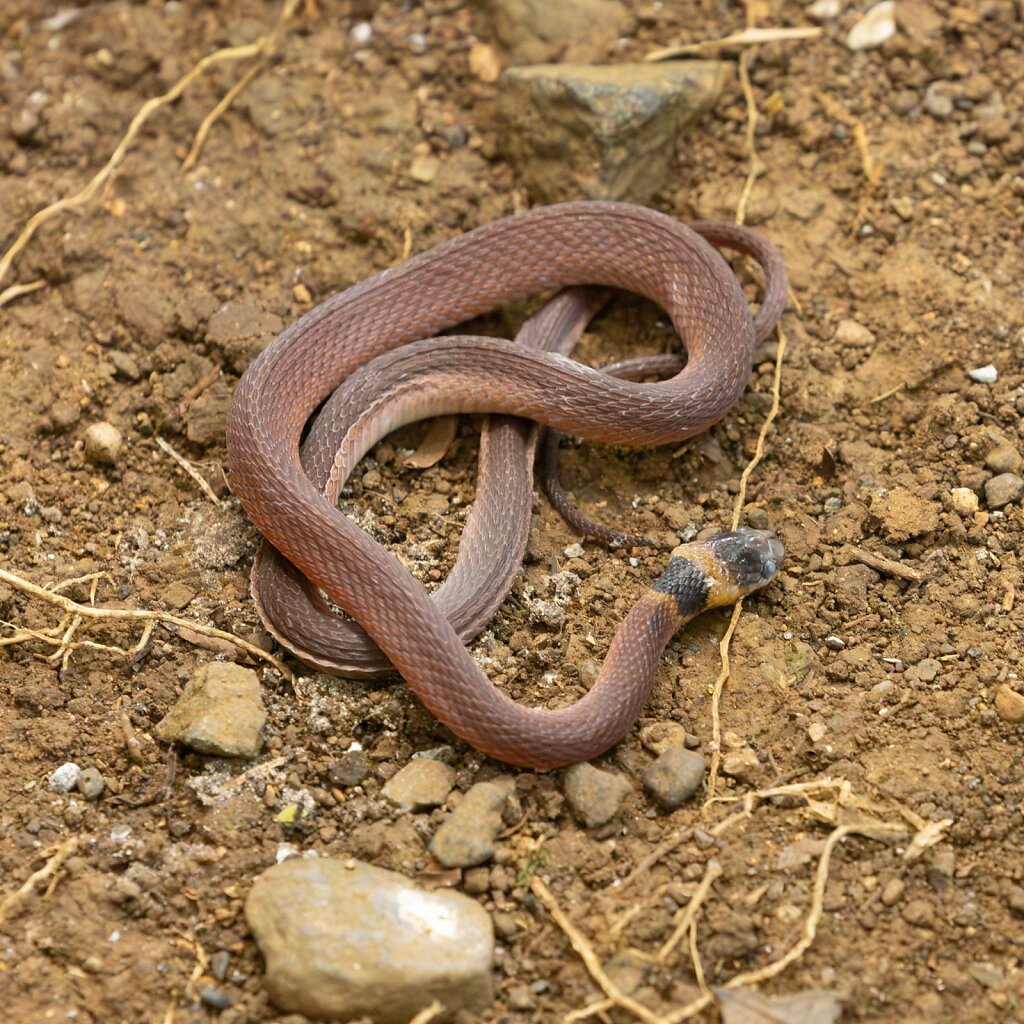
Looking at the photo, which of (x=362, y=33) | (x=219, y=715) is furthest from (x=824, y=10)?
(x=219, y=715)

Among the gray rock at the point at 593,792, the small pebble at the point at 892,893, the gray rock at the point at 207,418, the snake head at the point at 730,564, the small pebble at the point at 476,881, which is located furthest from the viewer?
the gray rock at the point at 207,418

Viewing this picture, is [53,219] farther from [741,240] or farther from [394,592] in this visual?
[741,240]

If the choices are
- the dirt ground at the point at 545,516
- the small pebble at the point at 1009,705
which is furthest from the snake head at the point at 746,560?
the small pebble at the point at 1009,705

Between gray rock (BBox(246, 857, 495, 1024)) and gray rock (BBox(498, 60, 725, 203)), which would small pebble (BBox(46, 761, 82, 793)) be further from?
gray rock (BBox(498, 60, 725, 203))

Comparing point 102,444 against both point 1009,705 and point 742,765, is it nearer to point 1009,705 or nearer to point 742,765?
point 742,765

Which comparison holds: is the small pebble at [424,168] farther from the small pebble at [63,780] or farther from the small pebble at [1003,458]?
the small pebble at [63,780]
